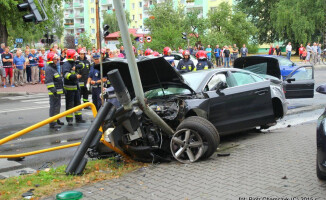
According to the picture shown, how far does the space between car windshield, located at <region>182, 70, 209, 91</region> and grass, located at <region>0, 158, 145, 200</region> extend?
198 centimetres

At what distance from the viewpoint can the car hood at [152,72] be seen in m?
6.29

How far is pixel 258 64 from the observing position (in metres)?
11.4

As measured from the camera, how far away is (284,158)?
20.6 feet

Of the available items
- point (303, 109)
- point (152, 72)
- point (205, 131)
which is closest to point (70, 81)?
point (152, 72)

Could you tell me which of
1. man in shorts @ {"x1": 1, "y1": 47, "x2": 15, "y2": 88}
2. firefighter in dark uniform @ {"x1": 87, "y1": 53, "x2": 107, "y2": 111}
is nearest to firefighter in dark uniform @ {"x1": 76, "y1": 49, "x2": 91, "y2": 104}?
firefighter in dark uniform @ {"x1": 87, "y1": 53, "x2": 107, "y2": 111}

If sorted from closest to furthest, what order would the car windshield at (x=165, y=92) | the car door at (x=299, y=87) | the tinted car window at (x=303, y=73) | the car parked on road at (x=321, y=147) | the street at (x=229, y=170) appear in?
the car parked on road at (x=321, y=147)
the street at (x=229, y=170)
the car windshield at (x=165, y=92)
the car door at (x=299, y=87)
the tinted car window at (x=303, y=73)

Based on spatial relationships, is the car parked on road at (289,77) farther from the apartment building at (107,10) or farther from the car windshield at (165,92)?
the apartment building at (107,10)

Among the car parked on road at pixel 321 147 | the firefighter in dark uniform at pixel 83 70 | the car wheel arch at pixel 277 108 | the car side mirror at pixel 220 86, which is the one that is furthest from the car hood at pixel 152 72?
the firefighter in dark uniform at pixel 83 70

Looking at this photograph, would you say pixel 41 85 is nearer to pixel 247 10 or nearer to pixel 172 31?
pixel 172 31

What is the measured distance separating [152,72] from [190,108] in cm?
89

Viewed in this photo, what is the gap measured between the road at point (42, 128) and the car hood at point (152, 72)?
187 cm

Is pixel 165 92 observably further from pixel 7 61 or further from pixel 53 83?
pixel 7 61

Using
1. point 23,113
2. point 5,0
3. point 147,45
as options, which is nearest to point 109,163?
point 23,113

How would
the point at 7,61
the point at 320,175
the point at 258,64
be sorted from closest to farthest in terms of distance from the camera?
the point at 320,175 < the point at 258,64 < the point at 7,61
